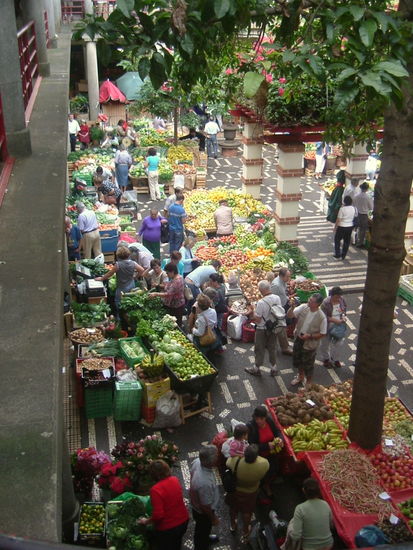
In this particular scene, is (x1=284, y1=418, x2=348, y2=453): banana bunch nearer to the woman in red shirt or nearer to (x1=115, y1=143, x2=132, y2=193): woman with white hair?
the woman in red shirt

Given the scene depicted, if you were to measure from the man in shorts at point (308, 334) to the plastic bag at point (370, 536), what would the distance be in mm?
3014

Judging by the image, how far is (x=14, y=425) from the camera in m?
3.45

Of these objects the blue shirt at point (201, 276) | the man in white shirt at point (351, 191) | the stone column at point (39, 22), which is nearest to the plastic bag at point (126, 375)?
the blue shirt at point (201, 276)

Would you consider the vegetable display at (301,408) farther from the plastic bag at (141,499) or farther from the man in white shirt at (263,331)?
the plastic bag at (141,499)

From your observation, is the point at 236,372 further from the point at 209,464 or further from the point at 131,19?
the point at 131,19

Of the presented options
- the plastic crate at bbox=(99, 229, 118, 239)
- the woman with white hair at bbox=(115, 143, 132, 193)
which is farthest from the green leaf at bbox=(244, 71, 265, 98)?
the woman with white hair at bbox=(115, 143, 132, 193)

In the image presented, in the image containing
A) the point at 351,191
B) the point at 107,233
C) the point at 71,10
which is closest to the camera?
the point at 107,233

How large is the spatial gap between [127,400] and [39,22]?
22.9 ft

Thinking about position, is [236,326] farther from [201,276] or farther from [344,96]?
[344,96]

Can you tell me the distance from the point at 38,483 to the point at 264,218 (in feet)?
36.8

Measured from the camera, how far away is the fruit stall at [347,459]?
5.98 metres

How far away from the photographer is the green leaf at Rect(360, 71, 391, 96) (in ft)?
9.67

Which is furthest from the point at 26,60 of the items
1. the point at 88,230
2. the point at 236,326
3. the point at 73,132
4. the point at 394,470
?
the point at 73,132

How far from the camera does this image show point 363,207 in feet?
43.0
